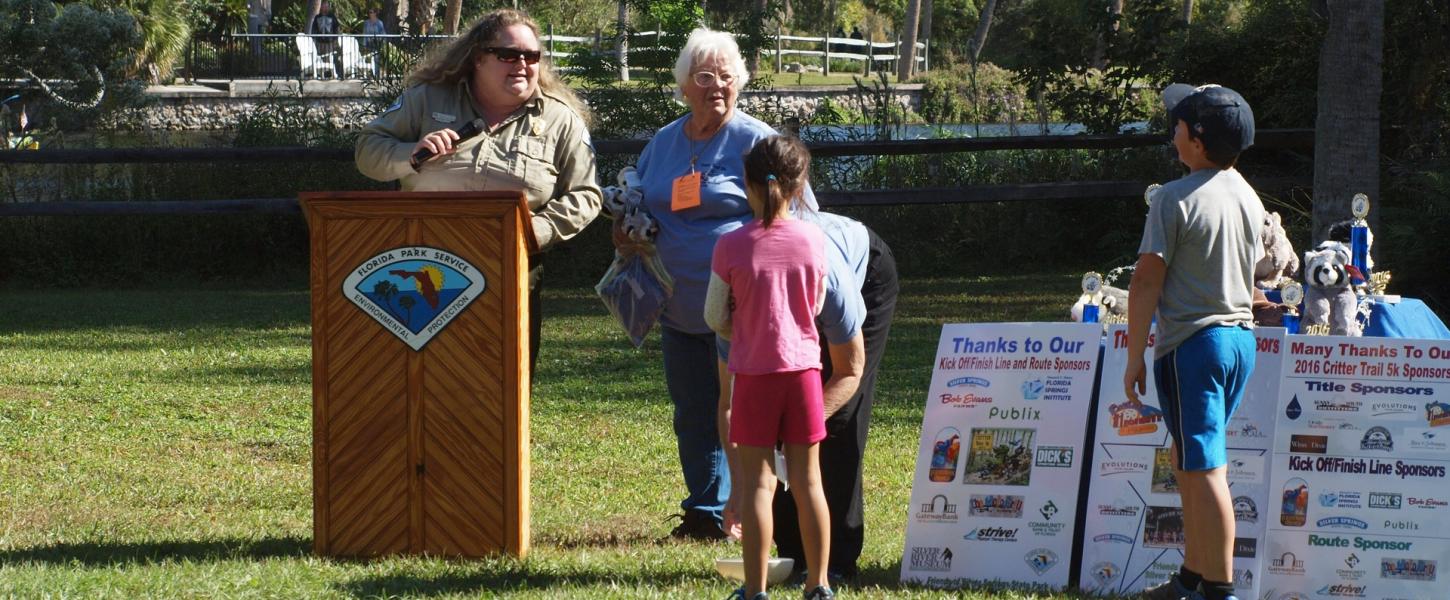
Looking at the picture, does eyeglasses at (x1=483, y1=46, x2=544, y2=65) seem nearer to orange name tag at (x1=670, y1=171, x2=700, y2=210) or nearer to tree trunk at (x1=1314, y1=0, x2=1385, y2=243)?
orange name tag at (x1=670, y1=171, x2=700, y2=210)

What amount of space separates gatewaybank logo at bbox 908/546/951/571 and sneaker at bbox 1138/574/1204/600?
0.64 m

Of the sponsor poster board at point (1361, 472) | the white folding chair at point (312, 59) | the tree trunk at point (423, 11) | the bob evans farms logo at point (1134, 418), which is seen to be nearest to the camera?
the sponsor poster board at point (1361, 472)

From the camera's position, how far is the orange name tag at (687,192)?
4.84 meters

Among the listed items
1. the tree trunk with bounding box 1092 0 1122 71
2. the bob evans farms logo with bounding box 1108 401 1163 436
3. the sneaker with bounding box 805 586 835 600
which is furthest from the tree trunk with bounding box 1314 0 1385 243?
the sneaker with bounding box 805 586 835 600

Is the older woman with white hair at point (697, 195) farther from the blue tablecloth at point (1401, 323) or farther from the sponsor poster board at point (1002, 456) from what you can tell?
the blue tablecloth at point (1401, 323)

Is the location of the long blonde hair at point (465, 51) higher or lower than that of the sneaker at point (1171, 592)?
higher

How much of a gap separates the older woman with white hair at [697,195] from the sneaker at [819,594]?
44.7 inches

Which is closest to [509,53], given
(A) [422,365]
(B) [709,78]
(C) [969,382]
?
(B) [709,78]

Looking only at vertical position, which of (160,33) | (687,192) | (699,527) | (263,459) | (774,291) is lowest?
(263,459)

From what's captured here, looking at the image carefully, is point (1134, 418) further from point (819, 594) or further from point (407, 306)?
point (407, 306)

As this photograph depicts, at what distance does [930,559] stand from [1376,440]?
1.38 meters

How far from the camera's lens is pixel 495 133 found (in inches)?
203

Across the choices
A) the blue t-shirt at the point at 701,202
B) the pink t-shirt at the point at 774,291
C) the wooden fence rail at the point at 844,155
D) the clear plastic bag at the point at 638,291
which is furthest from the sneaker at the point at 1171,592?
the wooden fence rail at the point at 844,155

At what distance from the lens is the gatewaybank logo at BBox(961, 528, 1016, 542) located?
15.5 feet
